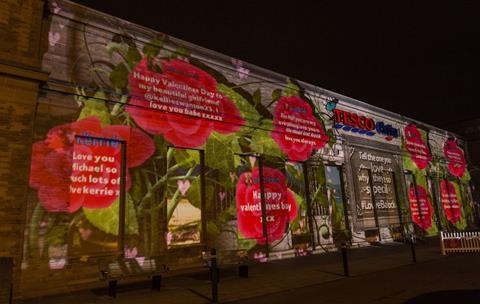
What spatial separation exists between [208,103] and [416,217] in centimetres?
1562

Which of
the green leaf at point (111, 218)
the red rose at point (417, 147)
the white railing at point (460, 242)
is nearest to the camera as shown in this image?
the green leaf at point (111, 218)

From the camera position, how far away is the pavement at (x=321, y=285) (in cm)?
640

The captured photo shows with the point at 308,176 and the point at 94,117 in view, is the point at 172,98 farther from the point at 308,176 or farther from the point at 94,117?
the point at 308,176

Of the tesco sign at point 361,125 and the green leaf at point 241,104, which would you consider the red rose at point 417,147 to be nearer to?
the tesco sign at point 361,125

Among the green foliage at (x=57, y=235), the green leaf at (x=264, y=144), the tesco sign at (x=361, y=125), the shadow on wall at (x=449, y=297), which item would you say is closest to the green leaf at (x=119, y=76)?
the green foliage at (x=57, y=235)

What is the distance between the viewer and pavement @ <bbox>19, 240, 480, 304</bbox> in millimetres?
6398

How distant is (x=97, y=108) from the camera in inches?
365

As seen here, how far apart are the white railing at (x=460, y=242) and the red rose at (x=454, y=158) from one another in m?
14.5

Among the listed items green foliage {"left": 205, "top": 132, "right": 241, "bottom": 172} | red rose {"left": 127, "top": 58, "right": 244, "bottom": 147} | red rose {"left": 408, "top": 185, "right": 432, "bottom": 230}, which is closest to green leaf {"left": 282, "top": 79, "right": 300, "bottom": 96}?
red rose {"left": 127, "top": 58, "right": 244, "bottom": 147}

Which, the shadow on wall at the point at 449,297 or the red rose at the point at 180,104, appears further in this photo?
the red rose at the point at 180,104

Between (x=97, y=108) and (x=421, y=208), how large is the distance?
64.8 ft

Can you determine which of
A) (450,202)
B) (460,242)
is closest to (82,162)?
(460,242)

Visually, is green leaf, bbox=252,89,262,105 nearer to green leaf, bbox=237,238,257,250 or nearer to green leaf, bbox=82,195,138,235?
green leaf, bbox=237,238,257,250

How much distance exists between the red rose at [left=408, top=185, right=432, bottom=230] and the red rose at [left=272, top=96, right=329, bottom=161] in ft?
28.2
